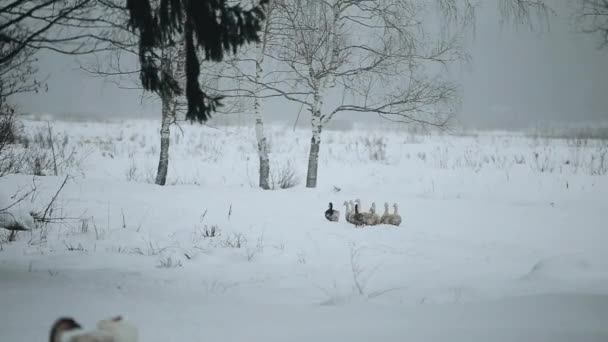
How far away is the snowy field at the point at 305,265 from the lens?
7.57ft

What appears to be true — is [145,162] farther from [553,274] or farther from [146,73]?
[553,274]

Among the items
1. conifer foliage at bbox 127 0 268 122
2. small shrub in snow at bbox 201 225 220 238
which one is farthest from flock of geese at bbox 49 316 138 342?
small shrub in snow at bbox 201 225 220 238

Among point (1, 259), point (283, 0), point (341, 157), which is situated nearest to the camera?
point (1, 259)

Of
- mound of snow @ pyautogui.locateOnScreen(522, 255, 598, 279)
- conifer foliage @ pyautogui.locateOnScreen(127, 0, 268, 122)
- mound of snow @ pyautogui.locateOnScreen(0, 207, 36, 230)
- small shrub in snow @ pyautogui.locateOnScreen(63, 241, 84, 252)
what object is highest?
conifer foliage @ pyautogui.locateOnScreen(127, 0, 268, 122)

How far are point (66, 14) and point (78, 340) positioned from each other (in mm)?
2478

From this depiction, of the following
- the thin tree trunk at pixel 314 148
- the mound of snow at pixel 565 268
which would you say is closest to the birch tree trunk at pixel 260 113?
the thin tree trunk at pixel 314 148

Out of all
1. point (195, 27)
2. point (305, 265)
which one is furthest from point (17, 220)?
point (195, 27)

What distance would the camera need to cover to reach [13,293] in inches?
105

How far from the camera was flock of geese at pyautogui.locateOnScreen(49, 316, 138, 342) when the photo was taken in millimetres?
1465

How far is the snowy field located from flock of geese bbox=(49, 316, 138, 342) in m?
0.67

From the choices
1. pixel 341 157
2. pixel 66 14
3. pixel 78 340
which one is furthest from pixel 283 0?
pixel 341 157

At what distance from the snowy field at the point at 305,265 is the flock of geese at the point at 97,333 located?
2.20 ft

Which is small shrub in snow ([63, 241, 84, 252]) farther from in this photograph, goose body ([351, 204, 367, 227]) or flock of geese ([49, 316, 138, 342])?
goose body ([351, 204, 367, 227])

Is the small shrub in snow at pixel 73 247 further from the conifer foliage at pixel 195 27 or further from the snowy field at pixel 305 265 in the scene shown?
the conifer foliage at pixel 195 27
